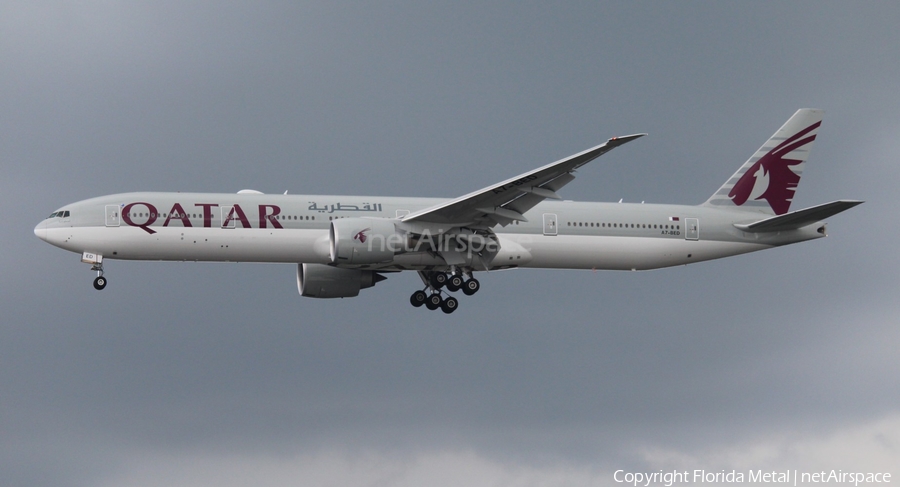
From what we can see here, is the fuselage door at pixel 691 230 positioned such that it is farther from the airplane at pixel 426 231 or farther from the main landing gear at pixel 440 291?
the main landing gear at pixel 440 291

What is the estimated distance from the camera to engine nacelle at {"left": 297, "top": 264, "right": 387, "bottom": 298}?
171ft

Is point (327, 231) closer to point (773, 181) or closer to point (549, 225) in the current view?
point (549, 225)

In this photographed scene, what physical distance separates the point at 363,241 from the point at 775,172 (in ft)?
64.3

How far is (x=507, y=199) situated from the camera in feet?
151

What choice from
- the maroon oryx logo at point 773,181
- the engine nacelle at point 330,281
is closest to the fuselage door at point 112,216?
the engine nacelle at point 330,281

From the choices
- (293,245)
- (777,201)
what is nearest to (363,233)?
(293,245)

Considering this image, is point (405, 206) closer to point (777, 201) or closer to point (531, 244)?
point (531, 244)

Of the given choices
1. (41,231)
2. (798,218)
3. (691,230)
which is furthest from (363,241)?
(798,218)

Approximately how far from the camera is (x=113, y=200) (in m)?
47.2

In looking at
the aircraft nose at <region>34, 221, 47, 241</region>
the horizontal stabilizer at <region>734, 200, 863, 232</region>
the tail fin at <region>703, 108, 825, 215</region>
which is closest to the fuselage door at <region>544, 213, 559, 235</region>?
the tail fin at <region>703, 108, 825, 215</region>

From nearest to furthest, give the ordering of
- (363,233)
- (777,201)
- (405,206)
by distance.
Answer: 1. (363,233)
2. (405,206)
3. (777,201)

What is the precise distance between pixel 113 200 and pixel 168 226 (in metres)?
2.45

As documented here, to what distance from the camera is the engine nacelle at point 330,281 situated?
52031mm

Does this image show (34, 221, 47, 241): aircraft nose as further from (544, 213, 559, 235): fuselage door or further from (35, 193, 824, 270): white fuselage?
(544, 213, 559, 235): fuselage door
